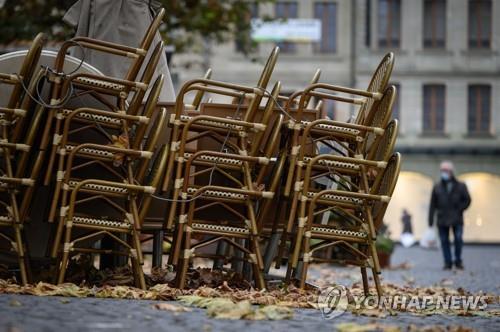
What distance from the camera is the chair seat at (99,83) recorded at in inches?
288

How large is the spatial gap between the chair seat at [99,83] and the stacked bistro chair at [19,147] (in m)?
0.28

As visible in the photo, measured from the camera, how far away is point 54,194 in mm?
7098

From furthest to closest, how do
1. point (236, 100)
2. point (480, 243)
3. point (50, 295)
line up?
1. point (480, 243)
2. point (236, 100)
3. point (50, 295)

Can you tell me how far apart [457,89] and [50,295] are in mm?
46088

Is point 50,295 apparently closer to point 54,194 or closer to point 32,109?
point 54,194

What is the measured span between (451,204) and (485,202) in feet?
108

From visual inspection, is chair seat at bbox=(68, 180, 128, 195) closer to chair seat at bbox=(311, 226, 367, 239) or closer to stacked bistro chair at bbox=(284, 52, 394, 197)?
stacked bistro chair at bbox=(284, 52, 394, 197)

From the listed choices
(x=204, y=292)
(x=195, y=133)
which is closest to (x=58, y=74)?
(x=195, y=133)

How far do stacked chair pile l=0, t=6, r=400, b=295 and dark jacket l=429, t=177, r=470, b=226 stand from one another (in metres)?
11.5

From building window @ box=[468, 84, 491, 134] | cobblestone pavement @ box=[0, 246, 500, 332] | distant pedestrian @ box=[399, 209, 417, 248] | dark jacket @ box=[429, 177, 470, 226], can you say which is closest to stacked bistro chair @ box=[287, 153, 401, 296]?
cobblestone pavement @ box=[0, 246, 500, 332]

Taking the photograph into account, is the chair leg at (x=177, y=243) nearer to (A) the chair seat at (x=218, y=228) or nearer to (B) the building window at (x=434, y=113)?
(A) the chair seat at (x=218, y=228)

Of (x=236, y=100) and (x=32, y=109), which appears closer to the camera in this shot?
(x=32, y=109)

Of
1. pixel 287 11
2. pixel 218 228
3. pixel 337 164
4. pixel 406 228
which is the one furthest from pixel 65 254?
Answer: pixel 287 11

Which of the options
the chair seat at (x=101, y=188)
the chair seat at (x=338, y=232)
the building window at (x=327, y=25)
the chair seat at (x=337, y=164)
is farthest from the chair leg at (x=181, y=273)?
the building window at (x=327, y=25)
